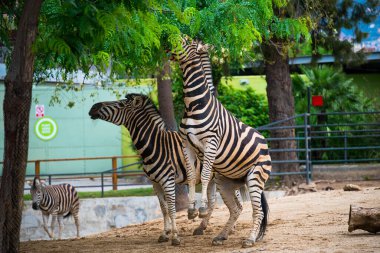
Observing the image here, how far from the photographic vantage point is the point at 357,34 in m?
21.0

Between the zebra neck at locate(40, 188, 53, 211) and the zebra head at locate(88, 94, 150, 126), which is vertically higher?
the zebra head at locate(88, 94, 150, 126)

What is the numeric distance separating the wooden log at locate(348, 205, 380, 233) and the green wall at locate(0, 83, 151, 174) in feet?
65.0

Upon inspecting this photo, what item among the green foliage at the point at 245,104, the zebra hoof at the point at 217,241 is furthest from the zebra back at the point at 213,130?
the green foliage at the point at 245,104

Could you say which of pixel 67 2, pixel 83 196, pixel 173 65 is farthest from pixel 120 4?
pixel 83 196

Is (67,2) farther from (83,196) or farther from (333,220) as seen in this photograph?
(83,196)

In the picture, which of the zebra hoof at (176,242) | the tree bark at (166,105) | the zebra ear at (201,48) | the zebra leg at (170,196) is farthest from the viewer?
the tree bark at (166,105)

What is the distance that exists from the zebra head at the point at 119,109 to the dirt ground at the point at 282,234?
1.91 m

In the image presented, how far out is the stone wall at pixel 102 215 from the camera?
68.7 ft

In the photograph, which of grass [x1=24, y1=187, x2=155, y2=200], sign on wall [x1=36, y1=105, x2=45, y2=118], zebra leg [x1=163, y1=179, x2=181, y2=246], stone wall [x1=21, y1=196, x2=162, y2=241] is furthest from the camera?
sign on wall [x1=36, y1=105, x2=45, y2=118]

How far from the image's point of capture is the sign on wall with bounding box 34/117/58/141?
Answer: 29.5 metres

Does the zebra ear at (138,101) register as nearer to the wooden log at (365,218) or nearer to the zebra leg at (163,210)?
the zebra leg at (163,210)

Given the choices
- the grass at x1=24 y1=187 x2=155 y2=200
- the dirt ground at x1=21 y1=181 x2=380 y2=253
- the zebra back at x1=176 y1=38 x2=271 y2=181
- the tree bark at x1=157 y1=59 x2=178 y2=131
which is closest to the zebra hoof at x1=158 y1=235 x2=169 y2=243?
the dirt ground at x1=21 y1=181 x2=380 y2=253

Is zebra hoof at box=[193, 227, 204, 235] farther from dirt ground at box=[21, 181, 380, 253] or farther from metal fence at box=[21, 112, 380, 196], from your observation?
metal fence at box=[21, 112, 380, 196]

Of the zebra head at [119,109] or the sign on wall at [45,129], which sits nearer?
the zebra head at [119,109]
